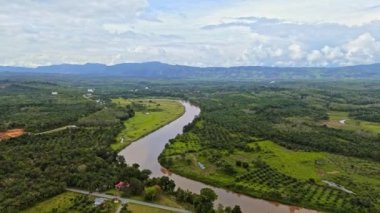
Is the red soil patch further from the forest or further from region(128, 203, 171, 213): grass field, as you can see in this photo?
region(128, 203, 171, 213): grass field

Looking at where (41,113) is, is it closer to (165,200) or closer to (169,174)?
(169,174)

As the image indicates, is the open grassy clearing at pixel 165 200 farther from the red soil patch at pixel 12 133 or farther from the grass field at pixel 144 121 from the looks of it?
the red soil patch at pixel 12 133

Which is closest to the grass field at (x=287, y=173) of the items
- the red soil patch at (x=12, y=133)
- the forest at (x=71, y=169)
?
the forest at (x=71, y=169)

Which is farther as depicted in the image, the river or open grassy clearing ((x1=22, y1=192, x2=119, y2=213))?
the river

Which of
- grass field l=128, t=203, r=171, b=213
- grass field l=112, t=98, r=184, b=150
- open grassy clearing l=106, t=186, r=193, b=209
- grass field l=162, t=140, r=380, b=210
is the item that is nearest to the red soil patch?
grass field l=112, t=98, r=184, b=150

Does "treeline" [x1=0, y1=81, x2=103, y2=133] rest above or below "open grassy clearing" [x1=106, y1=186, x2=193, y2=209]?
above

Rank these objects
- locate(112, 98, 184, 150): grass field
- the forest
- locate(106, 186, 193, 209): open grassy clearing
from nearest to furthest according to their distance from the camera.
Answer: locate(106, 186, 193, 209): open grassy clearing, the forest, locate(112, 98, 184, 150): grass field

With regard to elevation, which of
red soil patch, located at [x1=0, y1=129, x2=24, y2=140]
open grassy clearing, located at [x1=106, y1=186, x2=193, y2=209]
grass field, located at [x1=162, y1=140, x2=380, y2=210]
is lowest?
open grassy clearing, located at [x1=106, y1=186, x2=193, y2=209]

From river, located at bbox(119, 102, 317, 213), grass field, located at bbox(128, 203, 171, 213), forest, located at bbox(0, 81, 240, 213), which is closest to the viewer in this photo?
grass field, located at bbox(128, 203, 171, 213)
